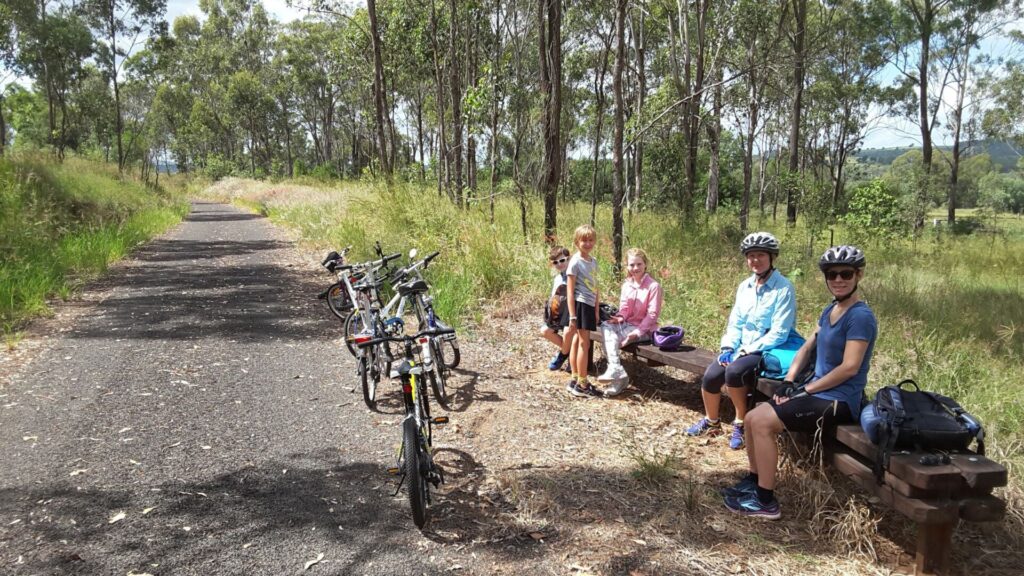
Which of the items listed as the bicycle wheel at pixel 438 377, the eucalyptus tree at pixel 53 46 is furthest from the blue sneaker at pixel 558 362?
the eucalyptus tree at pixel 53 46

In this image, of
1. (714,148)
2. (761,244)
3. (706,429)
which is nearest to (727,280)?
(706,429)

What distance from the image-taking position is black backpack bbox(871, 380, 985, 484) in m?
2.78

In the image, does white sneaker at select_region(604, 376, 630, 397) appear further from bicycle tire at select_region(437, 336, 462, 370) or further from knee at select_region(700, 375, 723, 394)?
bicycle tire at select_region(437, 336, 462, 370)

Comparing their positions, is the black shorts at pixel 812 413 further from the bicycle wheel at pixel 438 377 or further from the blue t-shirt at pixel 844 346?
the bicycle wheel at pixel 438 377

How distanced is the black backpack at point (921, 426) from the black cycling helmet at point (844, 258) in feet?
2.40

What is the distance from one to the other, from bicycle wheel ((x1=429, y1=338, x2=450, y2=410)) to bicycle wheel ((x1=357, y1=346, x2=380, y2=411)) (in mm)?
487

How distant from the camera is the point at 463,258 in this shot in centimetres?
877

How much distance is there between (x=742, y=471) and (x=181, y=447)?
385 cm

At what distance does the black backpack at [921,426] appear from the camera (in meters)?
2.78

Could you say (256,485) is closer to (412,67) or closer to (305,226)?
(305,226)

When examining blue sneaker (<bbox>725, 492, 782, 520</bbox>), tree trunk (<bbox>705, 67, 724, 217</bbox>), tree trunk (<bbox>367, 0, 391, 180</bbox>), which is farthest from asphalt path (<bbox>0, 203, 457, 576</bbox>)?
tree trunk (<bbox>705, 67, 724, 217</bbox>)

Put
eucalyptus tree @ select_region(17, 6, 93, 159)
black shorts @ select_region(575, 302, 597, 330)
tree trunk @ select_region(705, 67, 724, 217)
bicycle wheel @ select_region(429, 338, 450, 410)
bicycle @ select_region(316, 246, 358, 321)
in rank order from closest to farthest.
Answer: bicycle wheel @ select_region(429, 338, 450, 410), black shorts @ select_region(575, 302, 597, 330), bicycle @ select_region(316, 246, 358, 321), tree trunk @ select_region(705, 67, 724, 217), eucalyptus tree @ select_region(17, 6, 93, 159)

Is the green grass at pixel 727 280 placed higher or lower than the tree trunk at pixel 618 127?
lower

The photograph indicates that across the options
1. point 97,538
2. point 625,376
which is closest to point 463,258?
point 625,376
